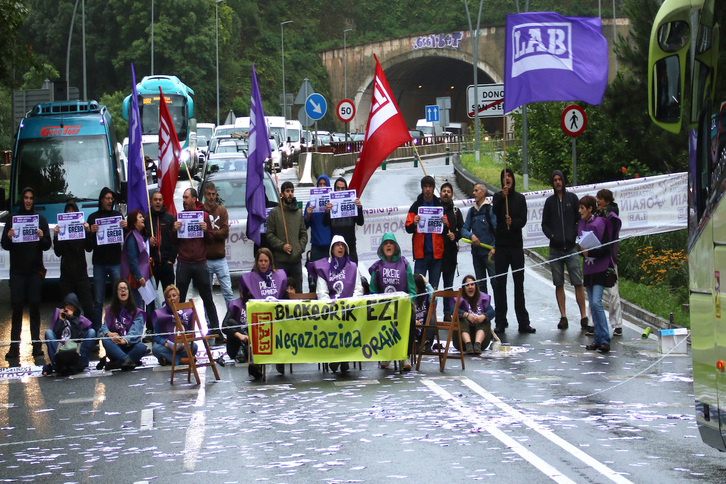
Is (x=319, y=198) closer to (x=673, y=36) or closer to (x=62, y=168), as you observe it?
(x=62, y=168)

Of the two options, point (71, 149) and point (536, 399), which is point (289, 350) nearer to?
point (536, 399)

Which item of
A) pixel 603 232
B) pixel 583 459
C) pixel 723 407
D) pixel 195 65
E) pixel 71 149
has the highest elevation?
pixel 195 65

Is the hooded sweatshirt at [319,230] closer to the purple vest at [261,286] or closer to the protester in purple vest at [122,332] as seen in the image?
the purple vest at [261,286]

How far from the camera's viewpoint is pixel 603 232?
13.6m

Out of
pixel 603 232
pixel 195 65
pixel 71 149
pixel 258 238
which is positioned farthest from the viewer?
pixel 195 65

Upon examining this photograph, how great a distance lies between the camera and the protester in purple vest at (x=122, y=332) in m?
12.9

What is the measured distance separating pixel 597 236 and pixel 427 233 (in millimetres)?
2376

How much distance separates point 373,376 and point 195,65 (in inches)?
2564

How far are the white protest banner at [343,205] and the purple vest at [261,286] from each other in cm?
226

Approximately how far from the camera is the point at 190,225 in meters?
14.5

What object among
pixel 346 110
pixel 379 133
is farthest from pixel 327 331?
pixel 346 110

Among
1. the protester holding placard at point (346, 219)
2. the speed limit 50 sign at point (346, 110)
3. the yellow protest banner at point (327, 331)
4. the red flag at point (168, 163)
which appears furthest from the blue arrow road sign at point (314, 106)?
the yellow protest banner at point (327, 331)

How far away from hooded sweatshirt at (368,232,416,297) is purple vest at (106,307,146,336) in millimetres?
2993

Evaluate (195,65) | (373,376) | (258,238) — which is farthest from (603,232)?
(195,65)
